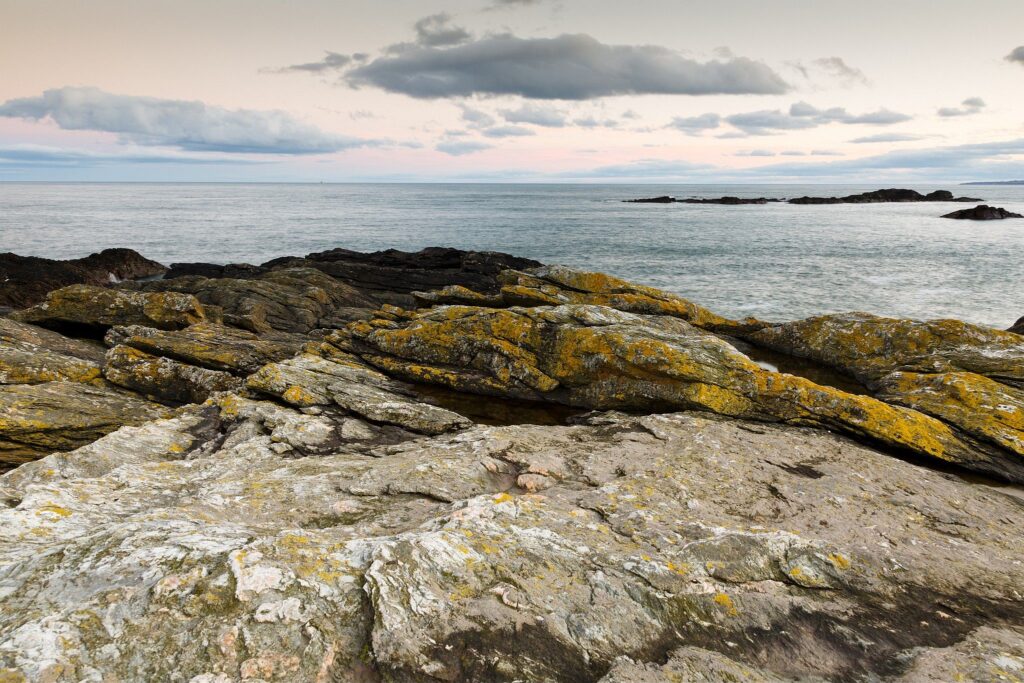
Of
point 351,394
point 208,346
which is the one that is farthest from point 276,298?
point 351,394

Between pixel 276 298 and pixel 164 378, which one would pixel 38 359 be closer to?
pixel 164 378

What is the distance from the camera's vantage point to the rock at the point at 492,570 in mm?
4328

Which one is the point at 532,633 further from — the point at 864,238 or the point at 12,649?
the point at 864,238

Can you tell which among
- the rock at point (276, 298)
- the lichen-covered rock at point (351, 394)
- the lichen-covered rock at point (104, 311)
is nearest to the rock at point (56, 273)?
the rock at point (276, 298)

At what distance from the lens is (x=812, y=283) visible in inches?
1907

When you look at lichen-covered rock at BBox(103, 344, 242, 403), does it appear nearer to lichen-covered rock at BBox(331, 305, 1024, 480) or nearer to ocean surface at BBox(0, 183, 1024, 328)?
lichen-covered rock at BBox(331, 305, 1024, 480)

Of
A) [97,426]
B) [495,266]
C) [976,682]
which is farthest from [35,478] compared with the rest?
[495,266]

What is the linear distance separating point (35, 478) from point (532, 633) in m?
8.67

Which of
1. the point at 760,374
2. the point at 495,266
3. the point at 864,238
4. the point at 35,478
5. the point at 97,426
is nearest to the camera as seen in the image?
the point at 35,478

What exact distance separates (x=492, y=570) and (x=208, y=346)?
1534cm

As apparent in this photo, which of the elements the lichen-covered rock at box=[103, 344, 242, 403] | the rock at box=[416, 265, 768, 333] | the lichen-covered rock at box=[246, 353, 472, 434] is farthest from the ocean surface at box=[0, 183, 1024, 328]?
the lichen-covered rock at box=[103, 344, 242, 403]

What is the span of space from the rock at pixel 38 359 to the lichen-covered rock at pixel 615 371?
7252 millimetres

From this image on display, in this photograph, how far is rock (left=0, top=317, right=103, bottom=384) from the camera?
557 inches

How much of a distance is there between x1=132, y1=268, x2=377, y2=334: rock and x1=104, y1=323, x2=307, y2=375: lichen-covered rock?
4.04 m
